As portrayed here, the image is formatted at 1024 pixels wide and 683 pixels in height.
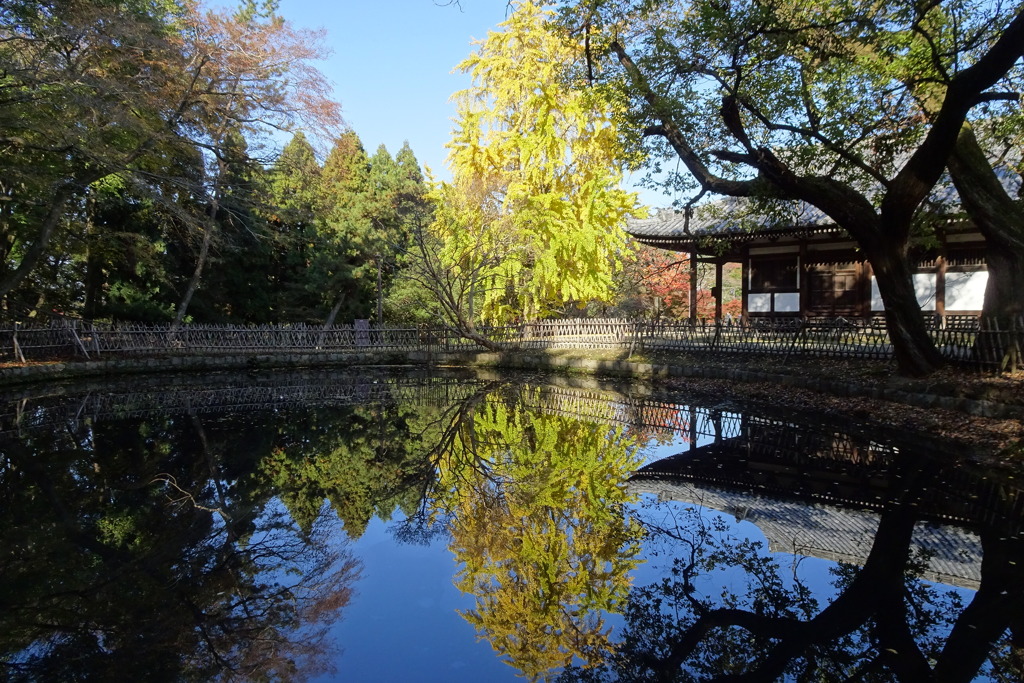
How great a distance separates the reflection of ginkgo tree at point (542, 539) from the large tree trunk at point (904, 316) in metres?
5.68

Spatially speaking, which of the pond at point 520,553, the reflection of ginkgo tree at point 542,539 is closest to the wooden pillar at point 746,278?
the pond at point 520,553

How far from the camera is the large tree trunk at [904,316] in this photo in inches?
412

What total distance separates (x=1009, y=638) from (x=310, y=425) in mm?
9246

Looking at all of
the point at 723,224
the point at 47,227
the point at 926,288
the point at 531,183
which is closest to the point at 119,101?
the point at 47,227

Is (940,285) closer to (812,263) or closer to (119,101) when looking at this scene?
(812,263)

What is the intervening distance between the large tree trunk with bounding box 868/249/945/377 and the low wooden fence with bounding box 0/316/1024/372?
0.48m

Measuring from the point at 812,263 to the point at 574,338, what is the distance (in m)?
7.81

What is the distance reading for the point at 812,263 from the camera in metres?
19.1

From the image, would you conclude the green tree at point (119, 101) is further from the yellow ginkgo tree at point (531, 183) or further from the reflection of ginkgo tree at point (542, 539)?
the reflection of ginkgo tree at point (542, 539)

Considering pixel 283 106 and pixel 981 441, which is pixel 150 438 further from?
pixel 283 106

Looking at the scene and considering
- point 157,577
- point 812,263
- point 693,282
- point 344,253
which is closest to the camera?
point 157,577

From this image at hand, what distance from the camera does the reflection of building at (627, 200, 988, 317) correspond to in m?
16.8

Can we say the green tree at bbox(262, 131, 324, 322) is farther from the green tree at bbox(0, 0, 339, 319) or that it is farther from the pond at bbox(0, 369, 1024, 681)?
the pond at bbox(0, 369, 1024, 681)

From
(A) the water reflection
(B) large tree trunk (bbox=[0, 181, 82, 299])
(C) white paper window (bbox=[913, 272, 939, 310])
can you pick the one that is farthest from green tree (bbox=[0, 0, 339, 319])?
(C) white paper window (bbox=[913, 272, 939, 310])
